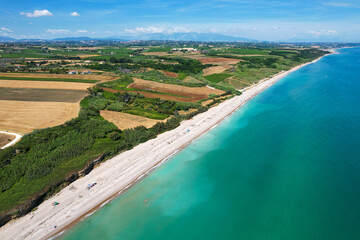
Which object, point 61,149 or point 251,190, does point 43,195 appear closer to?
point 61,149

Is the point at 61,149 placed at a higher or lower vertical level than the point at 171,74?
lower

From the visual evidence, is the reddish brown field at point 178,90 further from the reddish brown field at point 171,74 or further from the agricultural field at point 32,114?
the agricultural field at point 32,114

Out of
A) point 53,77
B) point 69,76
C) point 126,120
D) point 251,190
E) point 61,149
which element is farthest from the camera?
point 69,76

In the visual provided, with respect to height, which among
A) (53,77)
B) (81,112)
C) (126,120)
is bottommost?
(126,120)

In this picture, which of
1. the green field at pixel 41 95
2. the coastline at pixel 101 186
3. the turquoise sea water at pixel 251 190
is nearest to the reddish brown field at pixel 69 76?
the green field at pixel 41 95

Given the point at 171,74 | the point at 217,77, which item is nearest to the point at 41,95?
the point at 171,74

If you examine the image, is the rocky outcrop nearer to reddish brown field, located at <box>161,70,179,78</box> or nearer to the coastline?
the coastline
